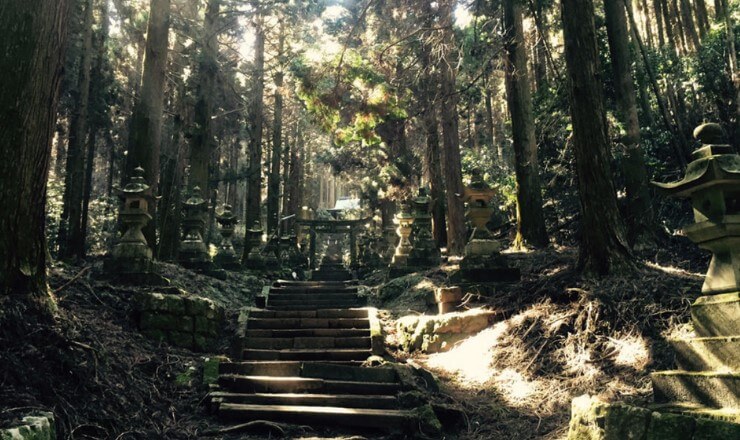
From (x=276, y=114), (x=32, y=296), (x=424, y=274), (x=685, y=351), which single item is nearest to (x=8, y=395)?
(x=32, y=296)

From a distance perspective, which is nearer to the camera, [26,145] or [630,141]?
[26,145]

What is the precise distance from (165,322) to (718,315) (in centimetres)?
709

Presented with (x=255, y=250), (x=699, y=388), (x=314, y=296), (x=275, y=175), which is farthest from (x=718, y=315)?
(x=275, y=175)

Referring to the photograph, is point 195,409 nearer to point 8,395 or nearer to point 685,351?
point 8,395

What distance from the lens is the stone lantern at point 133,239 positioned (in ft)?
29.0

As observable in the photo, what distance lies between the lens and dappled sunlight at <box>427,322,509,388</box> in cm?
756

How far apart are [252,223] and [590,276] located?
52.1 feet

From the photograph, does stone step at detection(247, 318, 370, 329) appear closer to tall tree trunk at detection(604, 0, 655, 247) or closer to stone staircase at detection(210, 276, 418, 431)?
stone staircase at detection(210, 276, 418, 431)

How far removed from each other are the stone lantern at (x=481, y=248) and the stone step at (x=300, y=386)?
3.63 metres

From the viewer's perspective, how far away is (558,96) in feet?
44.0

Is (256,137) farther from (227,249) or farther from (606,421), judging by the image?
(606,421)

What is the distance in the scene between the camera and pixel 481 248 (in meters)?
10.1

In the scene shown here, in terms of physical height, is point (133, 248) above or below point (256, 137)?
below

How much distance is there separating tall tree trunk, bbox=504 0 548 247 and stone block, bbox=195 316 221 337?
760 cm
